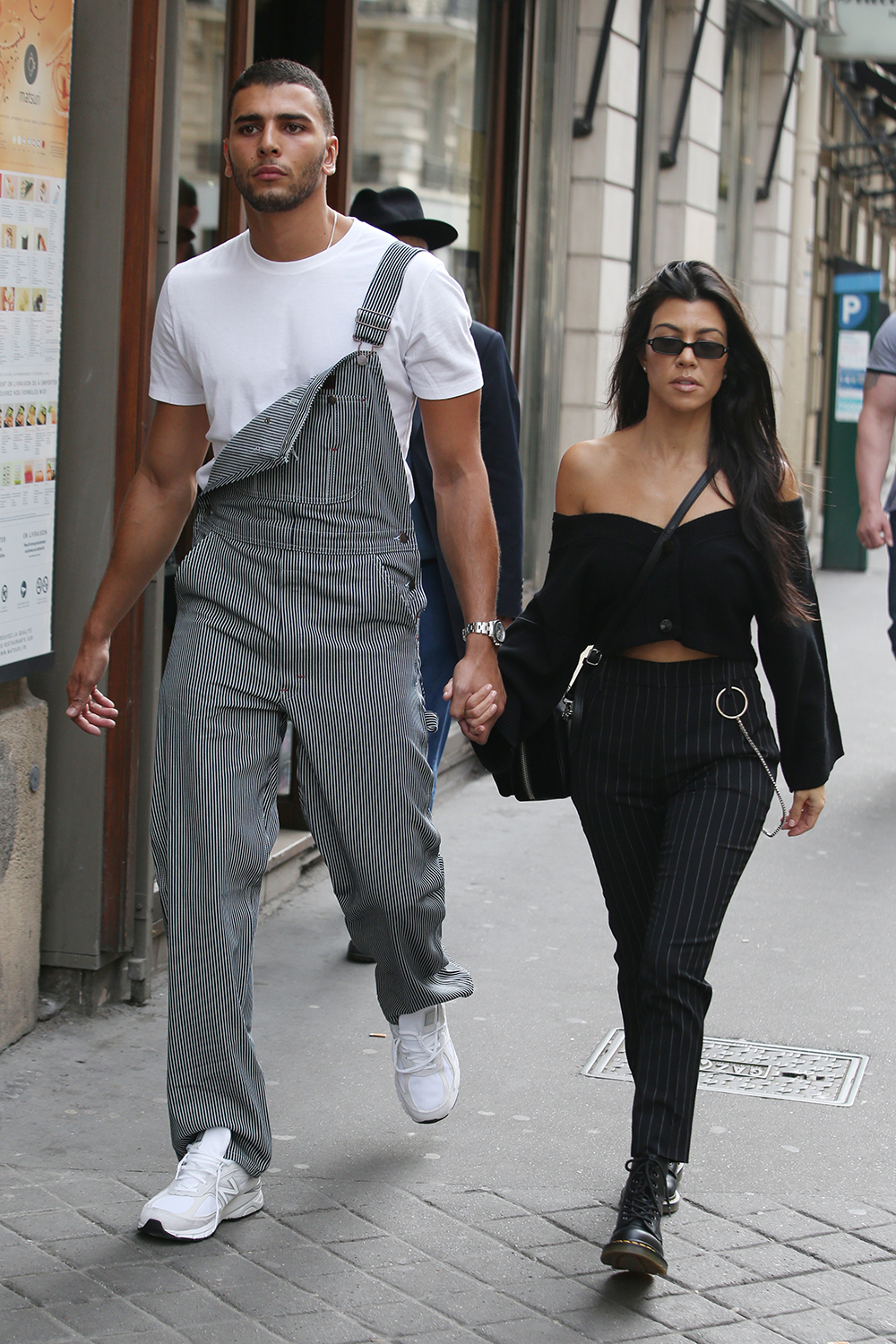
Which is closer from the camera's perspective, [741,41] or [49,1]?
[49,1]

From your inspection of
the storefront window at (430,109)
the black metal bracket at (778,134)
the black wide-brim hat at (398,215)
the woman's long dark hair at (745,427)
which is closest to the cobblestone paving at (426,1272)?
the woman's long dark hair at (745,427)

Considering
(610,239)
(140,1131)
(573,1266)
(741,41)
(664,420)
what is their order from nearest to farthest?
(573,1266), (664,420), (140,1131), (610,239), (741,41)

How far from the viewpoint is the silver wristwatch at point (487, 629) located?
3547mm

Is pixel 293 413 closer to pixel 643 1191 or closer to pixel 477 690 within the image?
pixel 477 690

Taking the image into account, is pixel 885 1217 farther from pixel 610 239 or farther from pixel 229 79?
pixel 610 239

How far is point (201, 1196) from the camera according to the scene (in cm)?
334

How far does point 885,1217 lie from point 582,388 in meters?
6.22

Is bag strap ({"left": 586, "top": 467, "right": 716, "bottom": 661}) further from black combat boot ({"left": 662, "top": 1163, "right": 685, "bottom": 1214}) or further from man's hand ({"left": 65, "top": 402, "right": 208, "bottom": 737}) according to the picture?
black combat boot ({"left": 662, "top": 1163, "right": 685, "bottom": 1214})

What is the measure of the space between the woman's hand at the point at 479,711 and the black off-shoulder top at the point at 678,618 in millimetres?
57

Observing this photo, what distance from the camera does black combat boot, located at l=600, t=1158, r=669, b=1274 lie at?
3.18 m

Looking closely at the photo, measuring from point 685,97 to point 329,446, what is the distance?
26.4 feet

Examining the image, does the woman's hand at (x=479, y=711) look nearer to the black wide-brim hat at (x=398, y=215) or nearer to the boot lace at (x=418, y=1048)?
the boot lace at (x=418, y=1048)

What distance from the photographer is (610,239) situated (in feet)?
30.3

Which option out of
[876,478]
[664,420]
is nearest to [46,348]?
[664,420]
